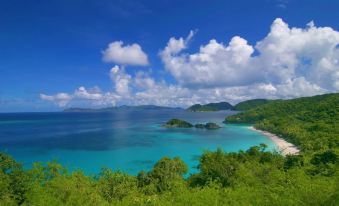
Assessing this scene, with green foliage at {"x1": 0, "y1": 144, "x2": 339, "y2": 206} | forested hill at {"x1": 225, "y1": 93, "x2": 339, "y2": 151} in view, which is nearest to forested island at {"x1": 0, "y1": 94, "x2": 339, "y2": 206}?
green foliage at {"x1": 0, "y1": 144, "x2": 339, "y2": 206}

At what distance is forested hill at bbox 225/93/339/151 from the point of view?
63.0 metres

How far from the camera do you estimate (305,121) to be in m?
113

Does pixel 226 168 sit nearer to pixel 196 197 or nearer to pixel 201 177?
pixel 201 177

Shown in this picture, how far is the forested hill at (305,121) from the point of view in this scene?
6304 centimetres

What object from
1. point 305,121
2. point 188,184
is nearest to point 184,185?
point 188,184

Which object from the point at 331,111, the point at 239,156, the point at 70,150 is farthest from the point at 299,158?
the point at 331,111

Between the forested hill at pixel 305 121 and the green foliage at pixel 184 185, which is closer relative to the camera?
the green foliage at pixel 184 185

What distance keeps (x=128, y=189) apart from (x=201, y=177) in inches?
343

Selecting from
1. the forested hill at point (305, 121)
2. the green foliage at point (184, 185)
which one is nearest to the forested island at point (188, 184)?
the green foliage at point (184, 185)

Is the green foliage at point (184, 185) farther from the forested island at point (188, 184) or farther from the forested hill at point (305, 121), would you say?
the forested hill at point (305, 121)

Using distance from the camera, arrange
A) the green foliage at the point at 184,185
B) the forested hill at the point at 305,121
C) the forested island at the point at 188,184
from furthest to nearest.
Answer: the forested hill at the point at 305,121 < the forested island at the point at 188,184 < the green foliage at the point at 184,185

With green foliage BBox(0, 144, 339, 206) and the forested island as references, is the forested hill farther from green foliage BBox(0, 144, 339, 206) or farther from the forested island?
the forested island

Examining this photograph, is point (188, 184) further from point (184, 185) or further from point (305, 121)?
point (305, 121)

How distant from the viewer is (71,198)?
20.3 metres
